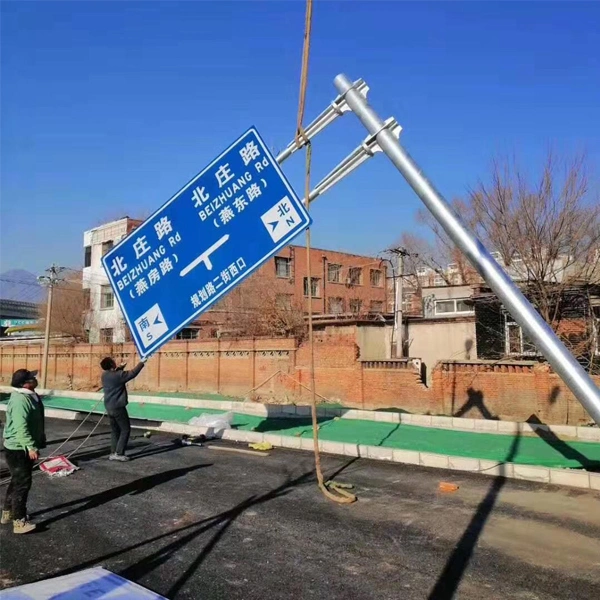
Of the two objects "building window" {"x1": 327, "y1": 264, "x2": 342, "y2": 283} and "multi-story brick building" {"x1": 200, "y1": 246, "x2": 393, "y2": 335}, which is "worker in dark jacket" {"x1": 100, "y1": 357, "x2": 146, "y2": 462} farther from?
"building window" {"x1": 327, "y1": 264, "x2": 342, "y2": 283}

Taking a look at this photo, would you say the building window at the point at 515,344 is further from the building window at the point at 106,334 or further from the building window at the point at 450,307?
the building window at the point at 106,334

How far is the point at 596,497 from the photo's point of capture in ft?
24.3

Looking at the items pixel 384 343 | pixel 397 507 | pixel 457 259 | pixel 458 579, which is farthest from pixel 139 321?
pixel 457 259

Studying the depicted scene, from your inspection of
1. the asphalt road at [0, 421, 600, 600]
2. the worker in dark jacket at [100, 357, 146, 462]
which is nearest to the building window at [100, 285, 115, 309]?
Result: the worker in dark jacket at [100, 357, 146, 462]

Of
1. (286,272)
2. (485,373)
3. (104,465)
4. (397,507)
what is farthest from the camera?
(286,272)

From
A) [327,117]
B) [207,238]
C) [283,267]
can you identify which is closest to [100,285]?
[283,267]

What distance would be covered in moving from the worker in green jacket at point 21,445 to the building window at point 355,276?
43.2m

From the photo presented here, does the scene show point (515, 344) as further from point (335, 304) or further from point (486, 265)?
point (335, 304)

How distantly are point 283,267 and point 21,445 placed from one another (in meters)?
37.6

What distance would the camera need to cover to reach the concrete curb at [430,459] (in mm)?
8086

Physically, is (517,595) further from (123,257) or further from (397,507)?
(123,257)

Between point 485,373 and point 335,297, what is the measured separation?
32034 millimetres

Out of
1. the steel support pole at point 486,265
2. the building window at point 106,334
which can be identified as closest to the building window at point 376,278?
the building window at point 106,334

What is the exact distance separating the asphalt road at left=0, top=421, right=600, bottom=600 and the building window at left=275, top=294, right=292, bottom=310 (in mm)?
15778
